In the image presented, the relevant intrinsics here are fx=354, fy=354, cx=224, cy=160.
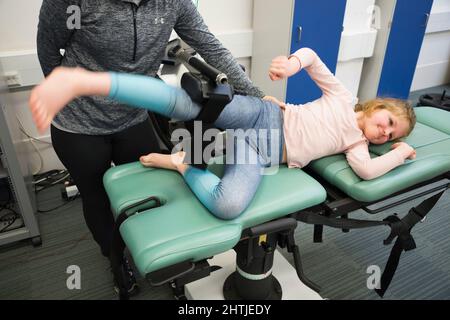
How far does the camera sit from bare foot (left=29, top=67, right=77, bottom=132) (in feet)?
2.26

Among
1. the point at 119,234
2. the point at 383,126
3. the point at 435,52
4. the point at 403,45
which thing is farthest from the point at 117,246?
the point at 435,52

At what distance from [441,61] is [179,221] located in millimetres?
3907

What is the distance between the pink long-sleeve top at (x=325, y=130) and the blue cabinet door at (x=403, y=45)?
1644 millimetres

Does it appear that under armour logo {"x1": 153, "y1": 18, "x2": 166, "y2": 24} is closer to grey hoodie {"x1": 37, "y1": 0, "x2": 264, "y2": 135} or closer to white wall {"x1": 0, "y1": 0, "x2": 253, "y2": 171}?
grey hoodie {"x1": 37, "y1": 0, "x2": 264, "y2": 135}

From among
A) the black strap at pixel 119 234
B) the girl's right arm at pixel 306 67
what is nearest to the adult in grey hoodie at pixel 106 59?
the girl's right arm at pixel 306 67

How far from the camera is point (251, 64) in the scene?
106 inches

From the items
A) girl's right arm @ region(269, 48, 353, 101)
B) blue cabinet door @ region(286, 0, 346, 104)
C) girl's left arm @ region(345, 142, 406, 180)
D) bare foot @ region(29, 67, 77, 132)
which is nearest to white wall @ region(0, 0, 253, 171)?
blue cabinet door @ region(286, 0, 346, 104)

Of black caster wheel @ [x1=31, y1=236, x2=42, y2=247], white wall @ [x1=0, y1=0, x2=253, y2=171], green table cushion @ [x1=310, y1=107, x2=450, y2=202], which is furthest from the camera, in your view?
white wall @ [x1=0, y1=0, x2=253, y2=171]

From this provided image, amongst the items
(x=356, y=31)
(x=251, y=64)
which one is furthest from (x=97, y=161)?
(x=356, y=31)

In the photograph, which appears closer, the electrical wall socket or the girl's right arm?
the girl's right arm

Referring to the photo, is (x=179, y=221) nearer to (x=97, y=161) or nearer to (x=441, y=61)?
(x=97, y=161)

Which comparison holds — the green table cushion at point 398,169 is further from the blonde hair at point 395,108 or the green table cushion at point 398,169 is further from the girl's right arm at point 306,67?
the girl's right arm at point 306,67

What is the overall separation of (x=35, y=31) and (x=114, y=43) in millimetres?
1237

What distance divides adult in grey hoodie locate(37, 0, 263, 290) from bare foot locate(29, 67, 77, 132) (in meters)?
0.30
